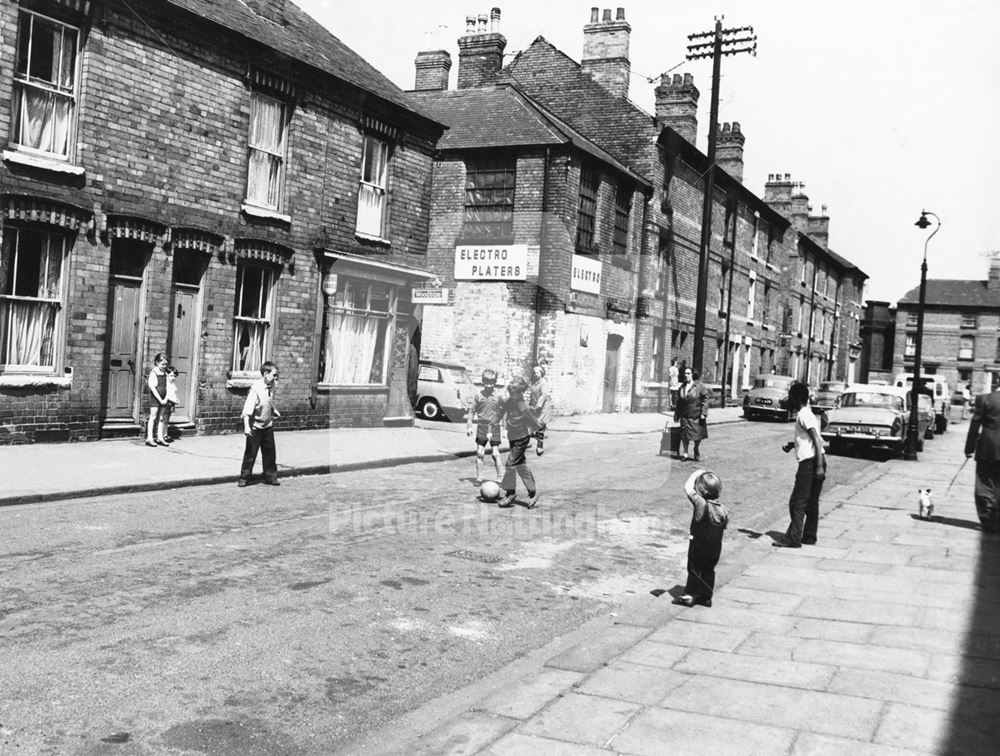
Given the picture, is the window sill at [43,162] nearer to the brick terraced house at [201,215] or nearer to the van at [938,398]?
the brick terraced house at [201,215]

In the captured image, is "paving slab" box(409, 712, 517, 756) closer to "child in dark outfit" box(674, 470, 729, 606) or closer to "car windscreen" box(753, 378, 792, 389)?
"child in dark outfit" box(674, 470, 729, 606)

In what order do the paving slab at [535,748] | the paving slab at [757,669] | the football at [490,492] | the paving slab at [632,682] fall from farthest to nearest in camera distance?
the football at [490,492], the paving slab at [757,669], the paving slab at [632,682], the paving slab at [535,748]

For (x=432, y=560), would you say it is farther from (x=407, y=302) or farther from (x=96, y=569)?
(x=407, y=302)

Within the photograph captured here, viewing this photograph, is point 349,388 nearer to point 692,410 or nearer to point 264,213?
point 264,213

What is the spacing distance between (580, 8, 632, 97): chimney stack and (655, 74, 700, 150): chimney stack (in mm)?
4308

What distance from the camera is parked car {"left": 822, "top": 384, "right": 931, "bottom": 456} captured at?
20766mm

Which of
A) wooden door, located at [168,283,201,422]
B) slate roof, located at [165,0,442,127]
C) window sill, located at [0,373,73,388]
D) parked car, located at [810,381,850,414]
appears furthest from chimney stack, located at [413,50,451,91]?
window sill, located at [0,373,73,388]

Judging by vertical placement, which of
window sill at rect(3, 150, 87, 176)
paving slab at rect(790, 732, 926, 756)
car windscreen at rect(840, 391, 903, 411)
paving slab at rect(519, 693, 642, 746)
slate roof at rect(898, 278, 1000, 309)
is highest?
slate roof at rect(898, 278, 1000, 309)

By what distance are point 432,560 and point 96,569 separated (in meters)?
2.66

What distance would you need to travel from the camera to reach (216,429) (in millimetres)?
16562

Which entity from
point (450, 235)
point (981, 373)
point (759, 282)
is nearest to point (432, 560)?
point (450, 235)

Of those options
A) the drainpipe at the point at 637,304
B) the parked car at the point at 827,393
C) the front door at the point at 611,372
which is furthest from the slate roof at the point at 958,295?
the front door at the point at 611,372

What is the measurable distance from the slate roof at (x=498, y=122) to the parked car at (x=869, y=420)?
10316mm

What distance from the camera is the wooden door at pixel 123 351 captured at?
48.0 ft
